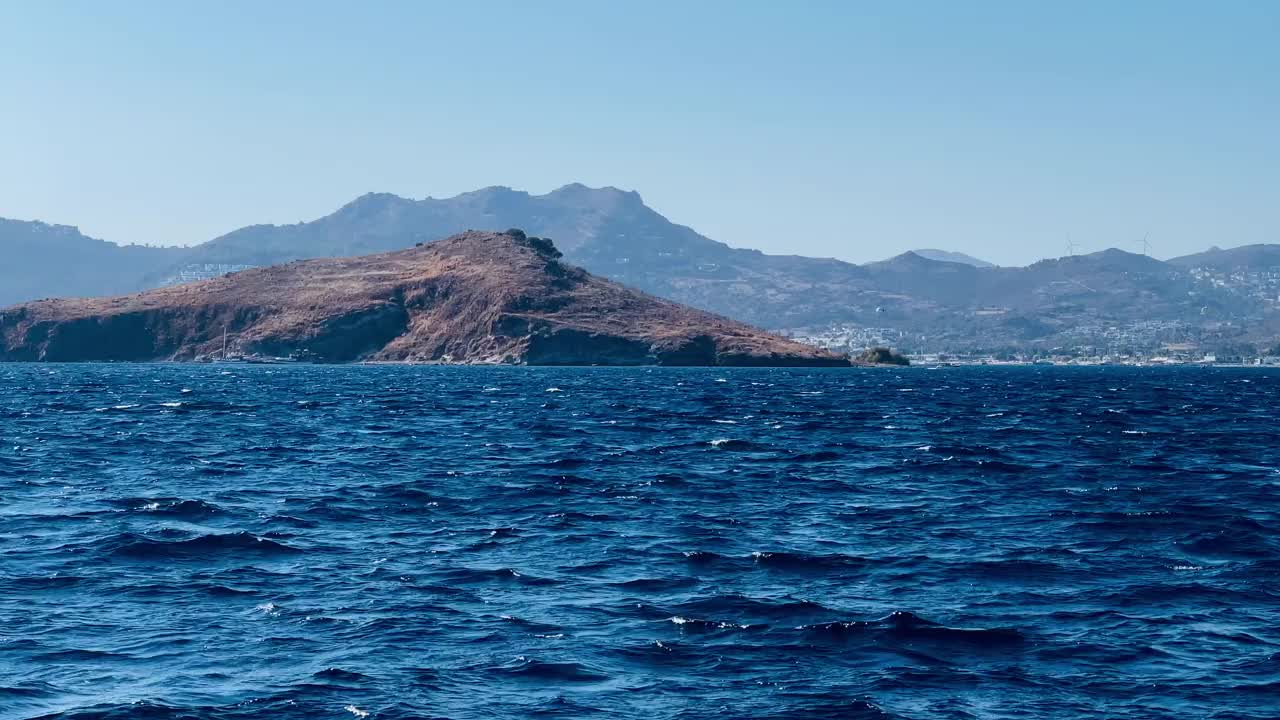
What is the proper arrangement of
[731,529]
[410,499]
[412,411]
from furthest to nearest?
[412,411] → [410,499] → [731,529]

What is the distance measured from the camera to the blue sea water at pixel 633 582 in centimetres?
2212

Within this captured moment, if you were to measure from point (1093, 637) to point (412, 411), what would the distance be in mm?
81693

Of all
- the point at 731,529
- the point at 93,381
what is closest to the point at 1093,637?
the point at 731,529

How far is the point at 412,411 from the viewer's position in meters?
103

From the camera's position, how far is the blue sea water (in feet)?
72.6

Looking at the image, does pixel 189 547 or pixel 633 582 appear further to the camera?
pixel 189 547

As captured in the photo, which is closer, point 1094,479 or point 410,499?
point 410,499

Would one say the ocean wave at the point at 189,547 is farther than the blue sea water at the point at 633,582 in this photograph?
Yes

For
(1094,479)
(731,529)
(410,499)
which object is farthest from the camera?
(1094,479)

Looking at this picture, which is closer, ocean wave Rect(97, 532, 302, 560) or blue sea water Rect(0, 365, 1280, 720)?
blue sea water Rect(0, 365, 1280, 720)

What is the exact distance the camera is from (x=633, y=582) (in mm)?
30828

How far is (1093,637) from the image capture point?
26.0 metres

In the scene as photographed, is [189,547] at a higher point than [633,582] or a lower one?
higher

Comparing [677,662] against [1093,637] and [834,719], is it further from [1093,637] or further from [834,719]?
[1093,637]
